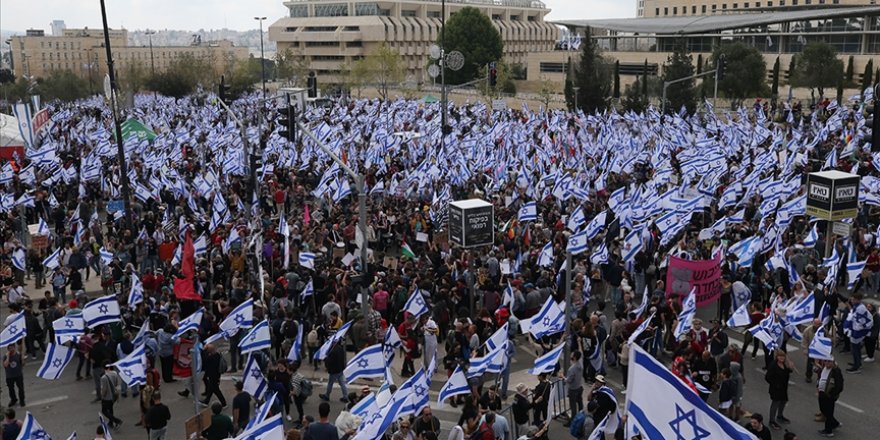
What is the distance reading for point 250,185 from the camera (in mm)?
30141

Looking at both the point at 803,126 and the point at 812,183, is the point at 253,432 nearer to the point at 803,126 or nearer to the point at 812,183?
the point at 812,183

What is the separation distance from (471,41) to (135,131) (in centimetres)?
6422

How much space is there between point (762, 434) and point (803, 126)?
31.4 m

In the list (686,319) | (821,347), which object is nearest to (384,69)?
(686,319)

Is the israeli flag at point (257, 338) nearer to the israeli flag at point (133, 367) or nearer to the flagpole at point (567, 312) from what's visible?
the israeli flag at point (133, 367)

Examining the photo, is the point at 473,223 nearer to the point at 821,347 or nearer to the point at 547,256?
the point at 547,256

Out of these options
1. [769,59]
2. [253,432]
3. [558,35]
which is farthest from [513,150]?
[558,35]

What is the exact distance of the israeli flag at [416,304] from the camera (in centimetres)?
1727

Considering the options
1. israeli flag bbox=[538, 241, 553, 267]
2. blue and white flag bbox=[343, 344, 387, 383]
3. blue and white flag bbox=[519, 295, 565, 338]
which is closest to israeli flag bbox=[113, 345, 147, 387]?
blue and white flag bbox=[343, 344, 387, 383]

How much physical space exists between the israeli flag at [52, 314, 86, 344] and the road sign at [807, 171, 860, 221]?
1614 centimetres

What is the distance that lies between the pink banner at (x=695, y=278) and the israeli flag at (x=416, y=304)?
5111mm

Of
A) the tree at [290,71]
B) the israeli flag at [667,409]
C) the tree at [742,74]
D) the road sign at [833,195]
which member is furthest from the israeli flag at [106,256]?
the tree at [290,71]

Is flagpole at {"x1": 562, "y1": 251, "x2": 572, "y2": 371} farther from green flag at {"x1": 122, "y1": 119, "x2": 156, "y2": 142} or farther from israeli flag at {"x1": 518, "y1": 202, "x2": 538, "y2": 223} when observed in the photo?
green flag at {"x1": 122, "y1": 119, "x2": 156, "y2": 142}

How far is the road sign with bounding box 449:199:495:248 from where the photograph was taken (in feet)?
63.4
